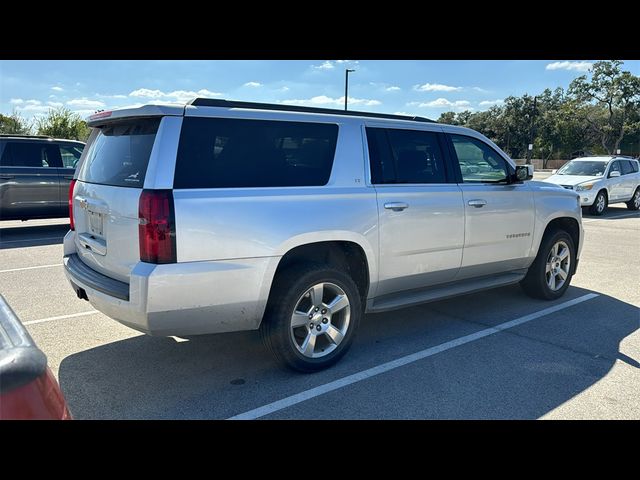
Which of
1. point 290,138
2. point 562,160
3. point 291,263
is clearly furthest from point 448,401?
point 562,160

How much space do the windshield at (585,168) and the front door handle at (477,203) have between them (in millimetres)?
12160

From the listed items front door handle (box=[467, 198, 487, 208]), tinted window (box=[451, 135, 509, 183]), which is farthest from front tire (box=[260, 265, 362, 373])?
tinted window (box=[451, 135, 509, 183])

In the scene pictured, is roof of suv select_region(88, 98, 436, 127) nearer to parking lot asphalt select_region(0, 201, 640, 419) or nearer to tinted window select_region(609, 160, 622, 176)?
parking lot asphalt select_region(0, 201, 640, 419)

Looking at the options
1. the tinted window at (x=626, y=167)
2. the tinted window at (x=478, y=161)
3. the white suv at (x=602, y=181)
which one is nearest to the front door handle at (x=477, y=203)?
the tinted window at (x=478, y=161)

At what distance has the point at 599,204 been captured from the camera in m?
14.7

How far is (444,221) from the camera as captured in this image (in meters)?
4.53

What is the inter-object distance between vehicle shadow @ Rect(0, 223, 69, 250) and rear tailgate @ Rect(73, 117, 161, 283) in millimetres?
6220

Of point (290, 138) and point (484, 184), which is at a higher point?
point (290, 138)

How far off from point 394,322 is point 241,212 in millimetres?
2394

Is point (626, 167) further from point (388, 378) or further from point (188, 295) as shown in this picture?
point (188, 295)

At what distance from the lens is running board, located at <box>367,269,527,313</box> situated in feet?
14.0

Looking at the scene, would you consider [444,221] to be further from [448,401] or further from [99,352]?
[99,352]

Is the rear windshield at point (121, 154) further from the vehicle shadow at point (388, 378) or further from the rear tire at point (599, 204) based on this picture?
the rear tire at point (599, 204)
